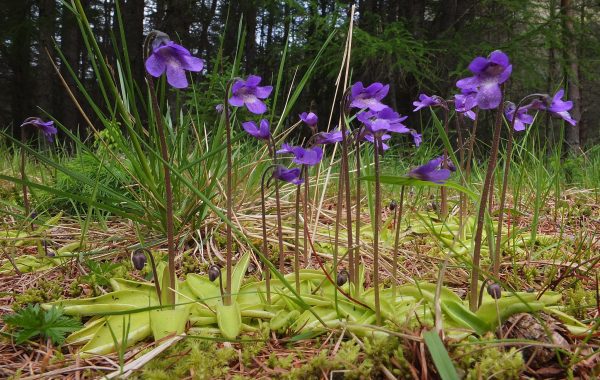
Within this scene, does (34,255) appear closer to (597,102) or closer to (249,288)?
(249,288)

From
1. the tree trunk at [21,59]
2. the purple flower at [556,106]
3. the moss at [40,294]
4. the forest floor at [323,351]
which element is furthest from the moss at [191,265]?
the tree trunk at [21,59]

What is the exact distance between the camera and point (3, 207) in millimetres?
2871

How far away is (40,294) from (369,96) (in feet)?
4.71

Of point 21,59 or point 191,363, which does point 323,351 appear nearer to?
point 191,363

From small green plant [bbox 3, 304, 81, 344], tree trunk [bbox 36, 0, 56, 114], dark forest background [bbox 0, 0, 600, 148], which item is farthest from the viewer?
tree trunk [bbox 36, 0, 56, 114]

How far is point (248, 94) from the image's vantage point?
157 centimetres

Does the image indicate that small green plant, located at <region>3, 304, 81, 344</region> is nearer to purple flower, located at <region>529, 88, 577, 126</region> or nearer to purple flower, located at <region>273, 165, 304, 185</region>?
purple flower, located at <region>273, 165, 304, 185</region>

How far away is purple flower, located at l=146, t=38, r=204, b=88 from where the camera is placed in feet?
4.13

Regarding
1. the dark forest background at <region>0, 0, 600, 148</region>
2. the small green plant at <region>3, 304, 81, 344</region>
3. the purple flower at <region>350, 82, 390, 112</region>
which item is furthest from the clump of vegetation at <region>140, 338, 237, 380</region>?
the dark forest background at <region>0, 0, 600, 148</region>

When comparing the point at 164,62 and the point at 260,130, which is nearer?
the point at 164,62

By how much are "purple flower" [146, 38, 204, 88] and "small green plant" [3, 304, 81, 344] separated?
0.80m

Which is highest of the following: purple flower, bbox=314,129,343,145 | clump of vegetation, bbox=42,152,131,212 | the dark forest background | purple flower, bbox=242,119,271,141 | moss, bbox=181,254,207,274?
the dark forest background

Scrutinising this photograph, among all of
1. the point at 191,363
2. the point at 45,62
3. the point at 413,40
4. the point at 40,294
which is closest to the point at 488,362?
the point at 191,363

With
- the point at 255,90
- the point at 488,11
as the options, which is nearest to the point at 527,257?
the point at 255,90
